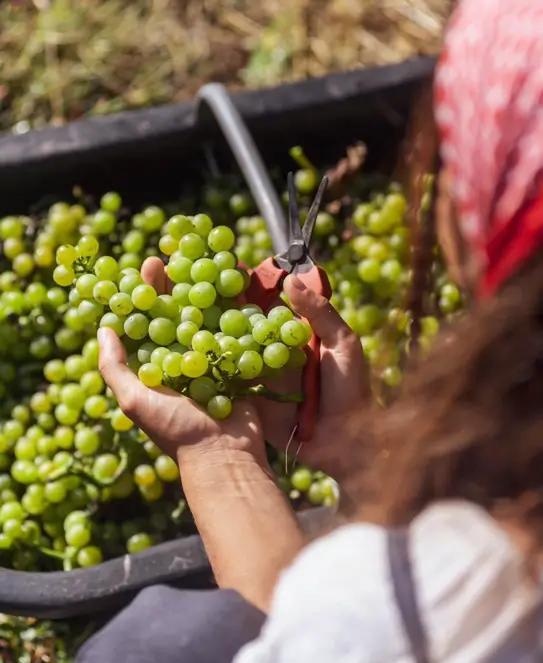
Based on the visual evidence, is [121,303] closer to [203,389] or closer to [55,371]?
[203,389]

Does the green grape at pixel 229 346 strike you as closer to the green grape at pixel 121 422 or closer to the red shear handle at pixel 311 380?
the red shear handle at pixel 311 380

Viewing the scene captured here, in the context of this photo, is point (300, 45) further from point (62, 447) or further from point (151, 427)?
point (151, 427)

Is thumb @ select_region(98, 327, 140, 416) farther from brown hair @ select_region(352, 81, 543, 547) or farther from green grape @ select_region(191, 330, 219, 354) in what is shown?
brown hair @ select_region(352, 81, 543, 547)

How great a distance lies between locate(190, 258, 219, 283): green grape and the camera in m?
0.80


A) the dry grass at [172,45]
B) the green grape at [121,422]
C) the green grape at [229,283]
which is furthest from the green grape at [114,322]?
the dry grass at [172,45]

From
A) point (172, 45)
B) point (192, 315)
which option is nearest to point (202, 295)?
point (192, 315)

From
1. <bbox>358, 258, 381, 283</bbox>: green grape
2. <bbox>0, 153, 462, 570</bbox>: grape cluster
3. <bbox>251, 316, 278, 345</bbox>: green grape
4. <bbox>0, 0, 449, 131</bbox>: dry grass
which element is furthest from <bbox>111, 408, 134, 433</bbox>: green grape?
<bbox>0, 0, 449, 131</bbox>: dry grass

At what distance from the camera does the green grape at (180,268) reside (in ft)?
2.70

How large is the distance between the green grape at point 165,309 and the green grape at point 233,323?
6cm

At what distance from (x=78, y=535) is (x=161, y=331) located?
1.31 feet

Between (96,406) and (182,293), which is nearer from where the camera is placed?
(182,293)

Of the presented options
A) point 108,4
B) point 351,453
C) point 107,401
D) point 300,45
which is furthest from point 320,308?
point 108,4

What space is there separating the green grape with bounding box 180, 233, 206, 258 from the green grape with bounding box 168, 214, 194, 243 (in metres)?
0.02

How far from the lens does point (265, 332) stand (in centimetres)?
77
